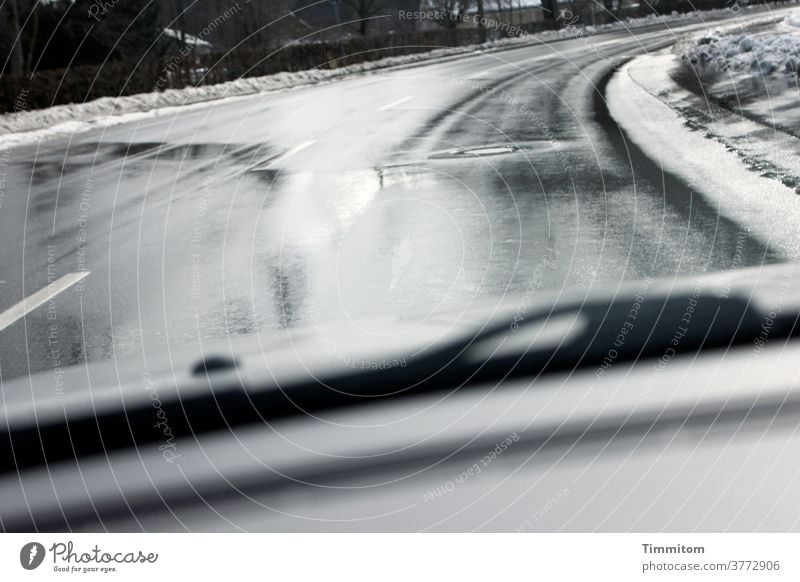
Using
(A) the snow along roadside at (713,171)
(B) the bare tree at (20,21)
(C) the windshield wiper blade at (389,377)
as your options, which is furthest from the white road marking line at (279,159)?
(C) the windshield wiper blade at (389,377)

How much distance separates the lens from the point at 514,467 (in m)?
1.57

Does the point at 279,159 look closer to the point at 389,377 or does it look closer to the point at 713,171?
the point at 713,171

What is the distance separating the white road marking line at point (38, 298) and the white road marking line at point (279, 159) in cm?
317

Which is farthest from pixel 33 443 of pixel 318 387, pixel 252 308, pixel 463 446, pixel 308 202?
pixel 308 202

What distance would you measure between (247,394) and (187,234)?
160 inches

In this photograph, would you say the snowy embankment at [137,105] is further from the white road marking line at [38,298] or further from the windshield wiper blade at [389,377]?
the windshield wiper blade at [389,377]

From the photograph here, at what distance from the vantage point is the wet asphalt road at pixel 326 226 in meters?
4.06

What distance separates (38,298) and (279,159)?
12.7 feet

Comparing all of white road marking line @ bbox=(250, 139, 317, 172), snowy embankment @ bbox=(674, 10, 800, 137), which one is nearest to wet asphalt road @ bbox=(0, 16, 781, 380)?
white road marking line @ bbox=(250, 139, 317, 172)
